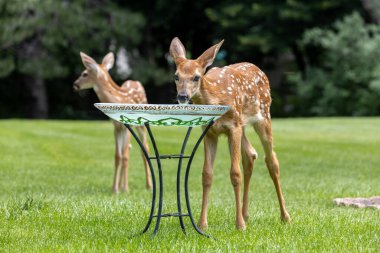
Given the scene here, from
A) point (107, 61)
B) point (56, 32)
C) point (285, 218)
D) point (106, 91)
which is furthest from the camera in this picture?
point (56, 32)

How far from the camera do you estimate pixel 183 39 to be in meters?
39.3

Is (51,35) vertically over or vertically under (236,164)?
over

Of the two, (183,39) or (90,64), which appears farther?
(183,39)

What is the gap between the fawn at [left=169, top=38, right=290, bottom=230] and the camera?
20.7 feet

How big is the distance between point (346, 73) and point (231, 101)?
26.0 metres

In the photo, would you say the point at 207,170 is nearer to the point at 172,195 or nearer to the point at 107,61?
the point at 172,195

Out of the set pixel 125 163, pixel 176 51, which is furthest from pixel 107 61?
pixel 176 51

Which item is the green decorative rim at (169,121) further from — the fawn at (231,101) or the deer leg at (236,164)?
the deer leg at (236,164)

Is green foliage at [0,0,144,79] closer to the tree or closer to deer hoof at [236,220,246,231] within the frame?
the tree

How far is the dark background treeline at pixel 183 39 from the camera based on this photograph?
101 ft

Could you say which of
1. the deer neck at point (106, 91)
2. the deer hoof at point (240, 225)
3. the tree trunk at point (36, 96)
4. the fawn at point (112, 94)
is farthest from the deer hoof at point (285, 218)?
the tree trunk at point (36, 96)

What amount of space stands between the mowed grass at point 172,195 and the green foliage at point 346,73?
8.57 metres

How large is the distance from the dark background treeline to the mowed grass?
28.7 feet

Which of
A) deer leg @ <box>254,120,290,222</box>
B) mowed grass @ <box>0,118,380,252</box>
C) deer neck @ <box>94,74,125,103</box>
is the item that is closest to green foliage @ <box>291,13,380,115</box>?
mowed grass @ <box>0,118,380,252</box>
